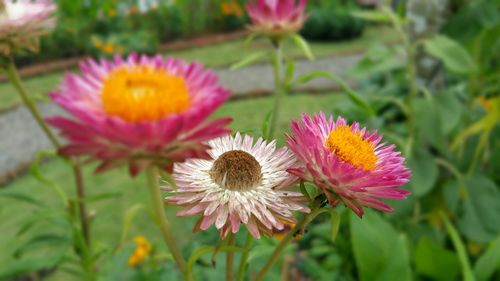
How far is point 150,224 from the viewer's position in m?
2.16

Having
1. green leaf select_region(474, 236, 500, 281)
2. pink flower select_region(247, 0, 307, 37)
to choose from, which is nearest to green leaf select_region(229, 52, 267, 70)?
pink flower select_region(247, 0, 307, 37)

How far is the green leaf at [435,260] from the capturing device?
4.57ft

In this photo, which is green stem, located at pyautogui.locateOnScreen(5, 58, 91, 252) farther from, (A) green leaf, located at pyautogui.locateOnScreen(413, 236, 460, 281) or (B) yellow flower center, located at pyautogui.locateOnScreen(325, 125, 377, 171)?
(A) green leaf, located at pyautogui.locateOnScreen(413, 236, 460, 281)

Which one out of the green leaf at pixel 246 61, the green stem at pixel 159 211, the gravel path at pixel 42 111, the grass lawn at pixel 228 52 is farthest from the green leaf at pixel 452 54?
the grass lawn at pixel 228 52

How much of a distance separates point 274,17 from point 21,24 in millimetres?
503

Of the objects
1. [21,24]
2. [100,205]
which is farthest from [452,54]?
[100,205]

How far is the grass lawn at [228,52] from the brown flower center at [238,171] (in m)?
3.17

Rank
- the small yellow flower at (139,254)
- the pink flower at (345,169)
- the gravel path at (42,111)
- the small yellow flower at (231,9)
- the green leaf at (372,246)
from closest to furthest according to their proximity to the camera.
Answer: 1. the pink flower at (345,169)
2. the green leaf at (372,246)
3. the small yellow flower at (139,254)
4. the gravel path at (42,111)
5. the small yellow flower at (231,9)

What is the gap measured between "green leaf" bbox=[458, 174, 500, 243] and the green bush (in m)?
3.73

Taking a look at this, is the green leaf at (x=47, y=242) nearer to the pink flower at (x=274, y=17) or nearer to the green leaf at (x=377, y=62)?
the pink flower at (x=274, y=17)

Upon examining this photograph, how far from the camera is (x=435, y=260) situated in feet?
4.62

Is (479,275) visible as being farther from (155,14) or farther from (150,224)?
(155,14)

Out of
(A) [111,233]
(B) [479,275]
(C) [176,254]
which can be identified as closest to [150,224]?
(A) [111,233]

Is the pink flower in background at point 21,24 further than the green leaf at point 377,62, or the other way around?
the green leaf at point 377,62
